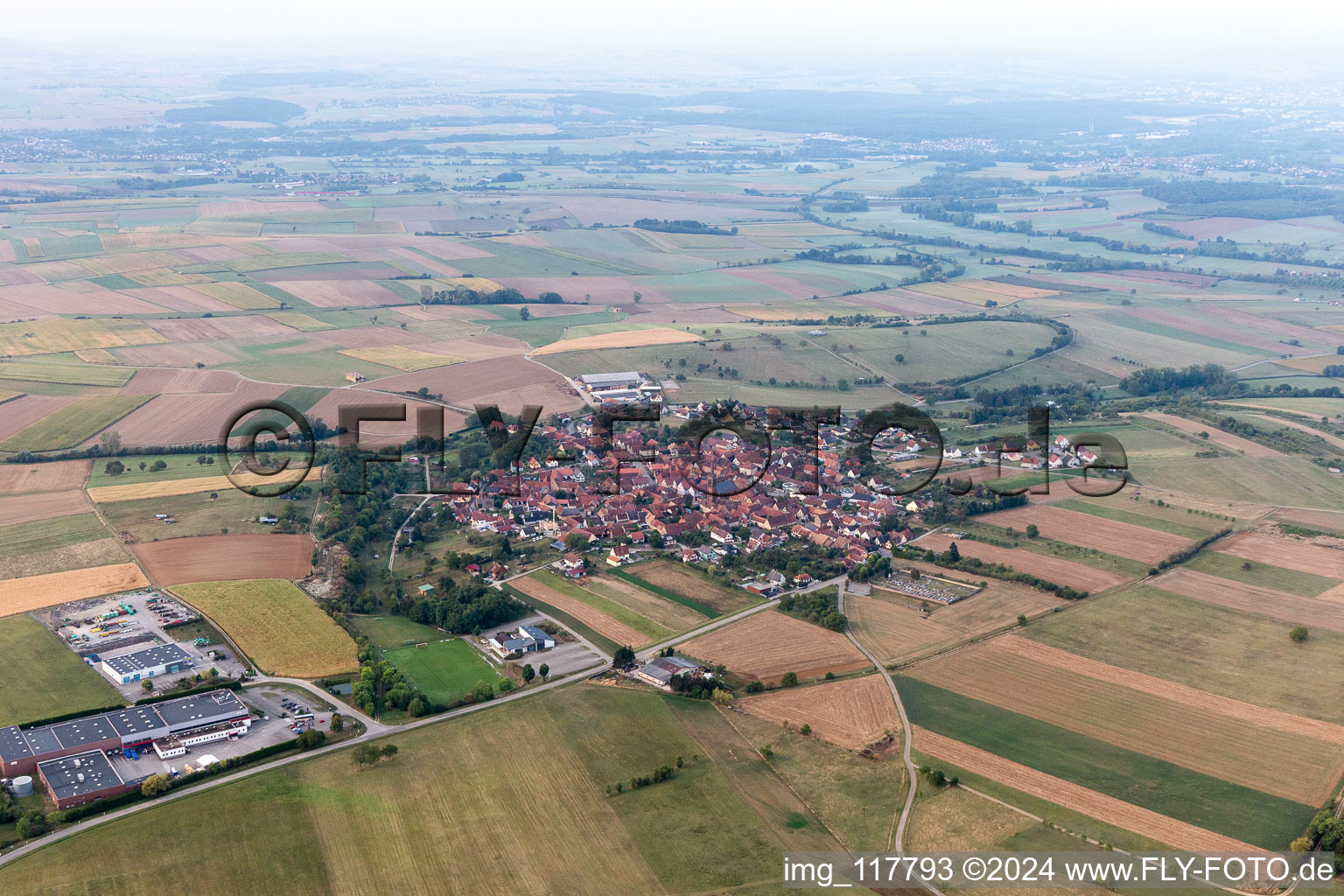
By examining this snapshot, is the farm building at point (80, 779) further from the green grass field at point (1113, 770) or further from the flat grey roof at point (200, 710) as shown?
the green grass field at point (1113, 770)

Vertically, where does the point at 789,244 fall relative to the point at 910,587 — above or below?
above

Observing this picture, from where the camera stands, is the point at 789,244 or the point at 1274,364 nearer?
the point at 1274,364

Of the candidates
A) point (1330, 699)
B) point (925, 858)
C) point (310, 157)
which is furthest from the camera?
point (310, 157)

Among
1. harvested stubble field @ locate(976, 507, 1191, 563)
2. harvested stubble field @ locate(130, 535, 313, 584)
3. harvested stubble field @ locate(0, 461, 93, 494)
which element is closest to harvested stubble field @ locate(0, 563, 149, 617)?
harvested stubble field @ locate(130, 535, 313, 584)

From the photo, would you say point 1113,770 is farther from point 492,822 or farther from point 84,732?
point 84,732

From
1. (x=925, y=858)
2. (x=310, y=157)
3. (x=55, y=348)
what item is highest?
(x=310, y=157)

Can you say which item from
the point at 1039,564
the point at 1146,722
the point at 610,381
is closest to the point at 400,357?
the point at 610,381

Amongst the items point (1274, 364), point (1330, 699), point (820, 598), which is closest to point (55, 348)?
point (820, 598)

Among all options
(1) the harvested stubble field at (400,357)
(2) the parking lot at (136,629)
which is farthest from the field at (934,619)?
(1) the harvested stubble field at (400,357)

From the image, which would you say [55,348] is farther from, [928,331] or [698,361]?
[928,331]

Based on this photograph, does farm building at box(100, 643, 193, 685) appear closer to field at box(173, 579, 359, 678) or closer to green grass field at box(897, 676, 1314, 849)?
field at box(173, 579, 359, 678)
